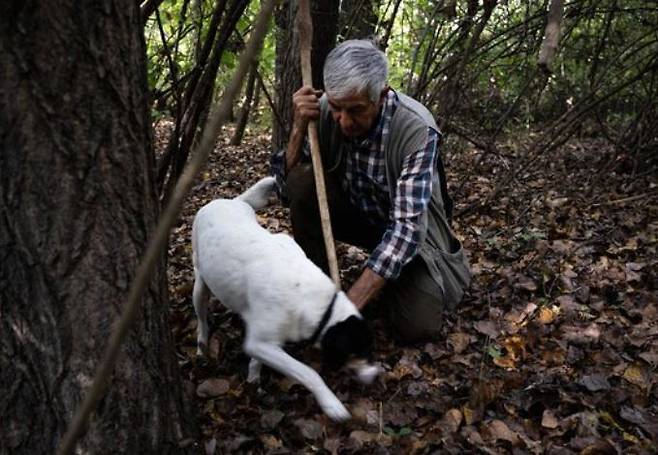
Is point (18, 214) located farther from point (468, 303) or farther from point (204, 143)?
point (468, 303)

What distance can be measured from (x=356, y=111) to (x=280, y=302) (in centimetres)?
114

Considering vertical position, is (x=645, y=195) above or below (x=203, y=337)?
above

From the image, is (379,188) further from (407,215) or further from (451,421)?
(451,421)

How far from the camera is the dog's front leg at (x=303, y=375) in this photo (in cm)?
261

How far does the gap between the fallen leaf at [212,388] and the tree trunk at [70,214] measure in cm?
83

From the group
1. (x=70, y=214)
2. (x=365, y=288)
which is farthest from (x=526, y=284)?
(x=70, y=214)

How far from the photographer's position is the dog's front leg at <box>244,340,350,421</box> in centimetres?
261

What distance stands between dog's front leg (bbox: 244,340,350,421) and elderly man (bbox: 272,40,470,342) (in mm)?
567

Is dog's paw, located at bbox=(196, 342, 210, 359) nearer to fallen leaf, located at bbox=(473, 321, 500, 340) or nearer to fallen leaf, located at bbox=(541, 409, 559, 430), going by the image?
fallen leaf, located at bbox=(473, 321, 500, 340)

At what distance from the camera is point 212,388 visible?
2992 millimetres

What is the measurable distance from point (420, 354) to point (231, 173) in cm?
521

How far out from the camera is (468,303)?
394 cm

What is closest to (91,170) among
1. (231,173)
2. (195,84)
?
(195,84)

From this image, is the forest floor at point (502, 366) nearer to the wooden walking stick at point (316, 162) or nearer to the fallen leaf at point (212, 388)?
the fallen leaf at point (212, 388)
